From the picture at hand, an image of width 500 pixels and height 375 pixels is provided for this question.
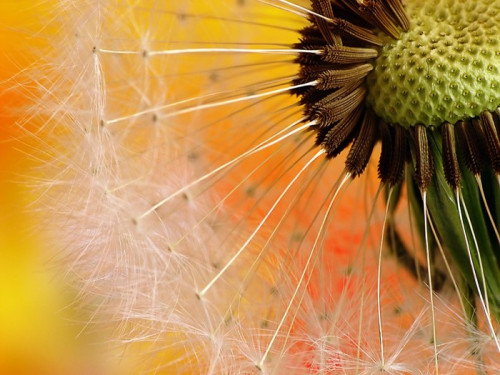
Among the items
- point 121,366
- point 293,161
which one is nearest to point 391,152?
point 293,161

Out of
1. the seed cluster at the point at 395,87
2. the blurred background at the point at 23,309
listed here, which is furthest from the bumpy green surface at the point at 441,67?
the blurred background at the point at 23,309

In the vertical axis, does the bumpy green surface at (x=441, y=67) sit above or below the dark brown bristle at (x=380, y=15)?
below

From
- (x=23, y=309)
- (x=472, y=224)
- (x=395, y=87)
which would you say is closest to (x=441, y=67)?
(x=395, y=87)

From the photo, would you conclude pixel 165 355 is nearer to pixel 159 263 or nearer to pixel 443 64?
pixel 159 263

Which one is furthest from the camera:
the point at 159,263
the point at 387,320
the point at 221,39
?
the point at 221,39

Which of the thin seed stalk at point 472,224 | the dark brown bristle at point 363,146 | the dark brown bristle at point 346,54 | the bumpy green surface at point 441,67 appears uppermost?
the dark brown bristle at point 346,54

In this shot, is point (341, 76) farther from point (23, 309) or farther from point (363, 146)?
point (23, 309)

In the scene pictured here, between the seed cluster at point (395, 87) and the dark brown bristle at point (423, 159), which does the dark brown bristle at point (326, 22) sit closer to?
the seed cluster at point (395, 87)
